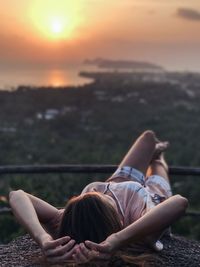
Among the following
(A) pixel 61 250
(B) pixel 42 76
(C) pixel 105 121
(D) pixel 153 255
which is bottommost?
(C) pixel 105 121

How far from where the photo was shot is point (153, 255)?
2668 mm

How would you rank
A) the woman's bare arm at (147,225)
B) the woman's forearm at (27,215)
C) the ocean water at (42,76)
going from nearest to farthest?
the woman's bare arm at (147,225)
the woman's forearm at (27,215)
the ocean water at (42,76)

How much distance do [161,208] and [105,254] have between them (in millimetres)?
363

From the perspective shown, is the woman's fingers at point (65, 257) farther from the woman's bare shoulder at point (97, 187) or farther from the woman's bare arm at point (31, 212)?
the woman's bare shoulder at point (97, 187)

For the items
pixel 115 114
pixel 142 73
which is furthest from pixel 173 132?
pixel 142 73

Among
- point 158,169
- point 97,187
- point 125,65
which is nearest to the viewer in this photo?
point 97,187

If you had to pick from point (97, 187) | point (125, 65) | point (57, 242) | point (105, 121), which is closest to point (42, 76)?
point (125, 65)

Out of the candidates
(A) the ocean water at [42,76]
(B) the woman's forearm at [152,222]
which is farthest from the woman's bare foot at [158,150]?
(A) the ocean water at [42,76]

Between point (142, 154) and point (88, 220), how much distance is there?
4.32ft

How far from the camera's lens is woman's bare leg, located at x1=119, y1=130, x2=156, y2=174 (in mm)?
3660

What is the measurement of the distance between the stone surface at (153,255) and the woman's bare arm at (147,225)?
73mm

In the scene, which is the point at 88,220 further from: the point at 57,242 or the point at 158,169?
the point at 158,169

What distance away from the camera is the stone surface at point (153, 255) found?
259 centimetres

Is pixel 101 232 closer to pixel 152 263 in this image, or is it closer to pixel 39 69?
pixel 152 263
